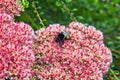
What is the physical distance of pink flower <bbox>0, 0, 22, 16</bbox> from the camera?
10.4ft

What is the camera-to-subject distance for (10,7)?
3.18 m

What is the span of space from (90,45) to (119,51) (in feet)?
2.84

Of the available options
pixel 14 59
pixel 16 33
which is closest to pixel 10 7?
pixel 16 33

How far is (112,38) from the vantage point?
5012 mm

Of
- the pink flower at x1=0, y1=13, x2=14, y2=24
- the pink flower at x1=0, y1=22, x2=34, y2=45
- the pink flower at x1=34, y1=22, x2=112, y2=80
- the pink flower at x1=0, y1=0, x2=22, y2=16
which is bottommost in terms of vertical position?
the pink flower at x1=34, y1=22, x2=112, y2=80

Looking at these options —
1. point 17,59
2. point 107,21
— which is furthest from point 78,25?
point 107,21

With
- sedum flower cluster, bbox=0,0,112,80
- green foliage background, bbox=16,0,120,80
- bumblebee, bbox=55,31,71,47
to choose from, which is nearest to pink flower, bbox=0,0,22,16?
sedum flower cluster, bbox=0,0,112,80

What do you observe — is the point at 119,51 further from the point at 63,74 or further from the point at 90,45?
the point at 63,74

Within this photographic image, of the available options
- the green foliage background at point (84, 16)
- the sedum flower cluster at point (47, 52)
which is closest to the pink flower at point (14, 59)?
the sedum flower cluster at point (47, 52)

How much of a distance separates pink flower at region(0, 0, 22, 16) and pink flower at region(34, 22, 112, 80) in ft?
0.68

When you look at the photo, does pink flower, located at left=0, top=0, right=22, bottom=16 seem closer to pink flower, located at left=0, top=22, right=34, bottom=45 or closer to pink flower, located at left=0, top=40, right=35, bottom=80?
pink flower, located at left=0, top=22, right=34, bottom=45

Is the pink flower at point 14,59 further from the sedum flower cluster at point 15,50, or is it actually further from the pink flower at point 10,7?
the pink flower at point 10,7

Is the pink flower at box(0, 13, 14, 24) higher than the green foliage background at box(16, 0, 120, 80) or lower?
higher

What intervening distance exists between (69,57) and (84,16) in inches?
103
